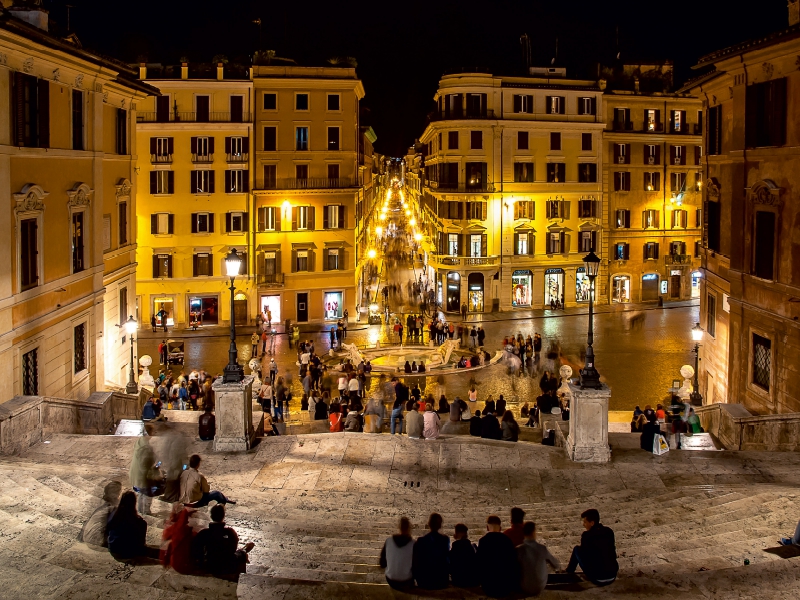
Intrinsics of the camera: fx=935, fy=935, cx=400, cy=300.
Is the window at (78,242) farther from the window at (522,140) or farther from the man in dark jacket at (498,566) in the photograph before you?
the window at (522,140)

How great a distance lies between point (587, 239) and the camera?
5750cm

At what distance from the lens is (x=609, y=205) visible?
57.7m

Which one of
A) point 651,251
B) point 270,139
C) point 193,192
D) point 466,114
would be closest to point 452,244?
point 466,114

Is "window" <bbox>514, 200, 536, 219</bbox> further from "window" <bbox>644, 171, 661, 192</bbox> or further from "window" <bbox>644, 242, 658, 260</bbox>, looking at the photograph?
"window" <bbox>644, 242, 658, 260</bbox>

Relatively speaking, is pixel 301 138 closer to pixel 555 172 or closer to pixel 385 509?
pixel 555 172

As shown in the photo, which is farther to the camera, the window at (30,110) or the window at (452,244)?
the window at (452,244)

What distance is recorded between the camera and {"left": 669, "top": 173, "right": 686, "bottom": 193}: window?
5872cm

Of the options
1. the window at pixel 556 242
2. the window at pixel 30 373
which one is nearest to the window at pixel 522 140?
the window at pixel 556 242

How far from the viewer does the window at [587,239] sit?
188ft

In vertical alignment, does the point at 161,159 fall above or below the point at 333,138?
below

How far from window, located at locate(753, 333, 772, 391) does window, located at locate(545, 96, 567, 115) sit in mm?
33625

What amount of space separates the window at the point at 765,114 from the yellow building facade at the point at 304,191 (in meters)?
29.2

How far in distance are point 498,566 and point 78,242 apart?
63.1 feet

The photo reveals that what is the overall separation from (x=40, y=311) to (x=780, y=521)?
17.0m
